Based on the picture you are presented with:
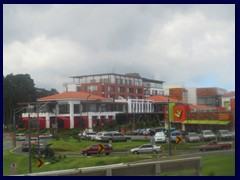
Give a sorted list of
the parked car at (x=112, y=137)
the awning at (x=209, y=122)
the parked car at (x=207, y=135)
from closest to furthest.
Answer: the awning at (x=209, y=122), the parked car at (x=207, y=135), the parked car at (x=112, y=137)

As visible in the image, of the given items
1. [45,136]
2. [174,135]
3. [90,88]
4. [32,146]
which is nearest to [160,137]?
[174,135]

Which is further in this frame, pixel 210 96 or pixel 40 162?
pixel 40 162

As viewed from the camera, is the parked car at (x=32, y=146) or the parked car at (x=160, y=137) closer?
the parked car at (x=32, y=146)

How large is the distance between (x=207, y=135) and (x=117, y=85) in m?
2.01

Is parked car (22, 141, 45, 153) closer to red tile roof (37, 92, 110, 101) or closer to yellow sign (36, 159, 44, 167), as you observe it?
yellow sign (36, 159, 44, 167)

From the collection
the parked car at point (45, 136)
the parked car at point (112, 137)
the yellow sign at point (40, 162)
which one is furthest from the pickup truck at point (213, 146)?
the yellow sign at point (40, 162)

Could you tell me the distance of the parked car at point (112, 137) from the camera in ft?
24.6

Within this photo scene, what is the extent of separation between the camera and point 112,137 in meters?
7.69

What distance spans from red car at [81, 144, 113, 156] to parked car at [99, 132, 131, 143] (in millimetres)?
211

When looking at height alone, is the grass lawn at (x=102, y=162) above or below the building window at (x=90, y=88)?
below

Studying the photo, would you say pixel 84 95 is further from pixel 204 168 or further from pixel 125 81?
pixel 204 168

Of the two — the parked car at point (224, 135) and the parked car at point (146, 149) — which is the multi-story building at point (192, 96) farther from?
the parked car at point (146, 149)

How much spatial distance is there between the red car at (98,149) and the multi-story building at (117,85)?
3.27 feet

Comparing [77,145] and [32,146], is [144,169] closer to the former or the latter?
[77,145]
